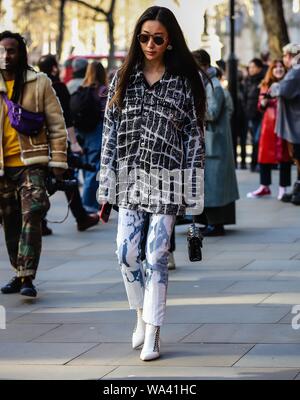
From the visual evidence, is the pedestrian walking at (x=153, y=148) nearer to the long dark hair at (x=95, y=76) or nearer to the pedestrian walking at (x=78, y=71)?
the long dark hair at (x=95, y=76)

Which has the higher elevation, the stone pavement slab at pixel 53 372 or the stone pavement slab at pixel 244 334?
the stone pavement slab at pixel 53 372

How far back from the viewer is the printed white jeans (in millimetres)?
6902

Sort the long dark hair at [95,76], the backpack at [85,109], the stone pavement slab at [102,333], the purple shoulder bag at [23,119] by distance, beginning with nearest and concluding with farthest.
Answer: the stone pavement slab at [102,333], the purple shoulder bag at [23,119], the backpack at [85,109], the long dark hair at [95,76]

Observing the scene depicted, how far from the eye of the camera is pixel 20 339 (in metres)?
7.57

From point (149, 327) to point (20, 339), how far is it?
101cm

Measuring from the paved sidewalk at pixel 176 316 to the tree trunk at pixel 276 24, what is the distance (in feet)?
35.1

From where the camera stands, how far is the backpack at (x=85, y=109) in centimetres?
1397

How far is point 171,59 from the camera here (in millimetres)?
7027

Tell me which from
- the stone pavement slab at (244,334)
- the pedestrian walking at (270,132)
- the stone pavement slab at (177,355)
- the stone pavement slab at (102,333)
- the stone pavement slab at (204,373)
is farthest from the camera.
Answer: the pedestrian walking at (270,132)

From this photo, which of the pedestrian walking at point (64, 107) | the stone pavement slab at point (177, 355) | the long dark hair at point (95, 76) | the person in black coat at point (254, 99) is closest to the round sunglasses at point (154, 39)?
the stone pavement slab at point (177, 355)

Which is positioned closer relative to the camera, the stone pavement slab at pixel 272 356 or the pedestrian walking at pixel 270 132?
the stone pavement slab at pixel 272 356
